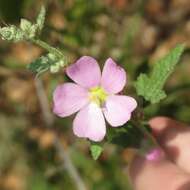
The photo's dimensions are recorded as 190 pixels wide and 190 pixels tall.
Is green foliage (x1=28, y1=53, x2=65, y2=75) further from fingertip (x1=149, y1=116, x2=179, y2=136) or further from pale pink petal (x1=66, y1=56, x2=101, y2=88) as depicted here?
fingertip (x1=149, y1=116, x2=179, y2=136)

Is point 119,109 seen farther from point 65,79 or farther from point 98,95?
point 65,79

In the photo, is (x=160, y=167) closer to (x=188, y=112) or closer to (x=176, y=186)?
(x=176, y=186)

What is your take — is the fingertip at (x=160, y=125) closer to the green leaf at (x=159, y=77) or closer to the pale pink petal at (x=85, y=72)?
the green leaf at (x=159, y=77)

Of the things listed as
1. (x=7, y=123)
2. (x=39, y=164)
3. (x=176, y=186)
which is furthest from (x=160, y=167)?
(x=7, y=123)

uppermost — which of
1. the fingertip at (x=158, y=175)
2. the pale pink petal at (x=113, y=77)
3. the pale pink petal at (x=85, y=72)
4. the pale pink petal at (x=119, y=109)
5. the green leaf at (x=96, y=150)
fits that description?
the pale pink petal at (x=85, y=72)

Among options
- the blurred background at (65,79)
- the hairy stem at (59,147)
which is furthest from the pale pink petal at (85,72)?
the hairy stem at (59,147)

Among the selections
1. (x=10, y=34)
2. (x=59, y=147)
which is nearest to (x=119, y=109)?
(x=10, y=34)

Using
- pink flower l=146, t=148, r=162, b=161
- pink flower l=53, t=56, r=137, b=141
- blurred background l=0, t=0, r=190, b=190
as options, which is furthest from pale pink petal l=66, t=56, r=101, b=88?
blurred background l=0, t=0, r=190, b=190
